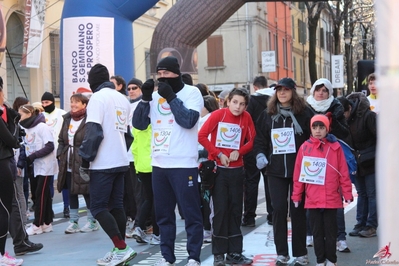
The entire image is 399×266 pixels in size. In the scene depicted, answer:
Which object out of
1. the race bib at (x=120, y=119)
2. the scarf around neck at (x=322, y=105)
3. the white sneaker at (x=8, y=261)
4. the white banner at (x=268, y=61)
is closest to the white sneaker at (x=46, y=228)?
the white sneaker at (x=8, y=261)

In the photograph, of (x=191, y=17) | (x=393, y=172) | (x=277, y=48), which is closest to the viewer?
(x=393, y=172)

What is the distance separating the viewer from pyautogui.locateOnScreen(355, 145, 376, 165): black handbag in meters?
8.46

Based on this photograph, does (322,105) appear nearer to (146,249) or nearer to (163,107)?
(163,107)

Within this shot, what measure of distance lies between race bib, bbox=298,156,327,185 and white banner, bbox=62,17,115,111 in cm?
722

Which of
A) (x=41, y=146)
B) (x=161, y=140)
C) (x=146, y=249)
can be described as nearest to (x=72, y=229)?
(x=41, y=146)

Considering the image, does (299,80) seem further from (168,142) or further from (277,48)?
(168,142)

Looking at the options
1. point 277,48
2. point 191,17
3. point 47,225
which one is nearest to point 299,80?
point 277,48

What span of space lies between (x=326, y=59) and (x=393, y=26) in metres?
74.8

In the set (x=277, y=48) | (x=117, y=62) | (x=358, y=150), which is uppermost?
(x=277, y=48)

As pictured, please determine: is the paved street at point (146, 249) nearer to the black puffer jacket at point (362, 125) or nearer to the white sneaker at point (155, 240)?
the white sneaker at point (155, 240)

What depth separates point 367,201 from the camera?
8.73 meters

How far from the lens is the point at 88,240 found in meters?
8.78

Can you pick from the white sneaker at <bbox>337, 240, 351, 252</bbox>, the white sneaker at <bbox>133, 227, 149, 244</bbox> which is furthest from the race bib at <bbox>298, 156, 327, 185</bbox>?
the white sneaker at <bbox>133, 227, 149, 244</bbox>

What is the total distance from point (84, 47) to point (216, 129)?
258 inches
